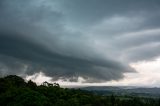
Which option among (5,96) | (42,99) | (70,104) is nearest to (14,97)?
(5,96)

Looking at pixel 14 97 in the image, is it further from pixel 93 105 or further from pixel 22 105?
pixel 93 105

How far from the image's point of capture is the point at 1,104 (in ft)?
551

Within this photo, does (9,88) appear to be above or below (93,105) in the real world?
above

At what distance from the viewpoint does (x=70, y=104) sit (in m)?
181

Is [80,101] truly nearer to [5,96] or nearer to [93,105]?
[93,105]

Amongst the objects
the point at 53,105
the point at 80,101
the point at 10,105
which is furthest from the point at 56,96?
the point at 10,105

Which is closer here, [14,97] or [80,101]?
[14,97]

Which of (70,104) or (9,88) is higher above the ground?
(9,88)

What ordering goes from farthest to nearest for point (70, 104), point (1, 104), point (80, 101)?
1. point (80, 101)
2. point (70, 104)
3. point (1, 104)

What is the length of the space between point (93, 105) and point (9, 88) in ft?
186

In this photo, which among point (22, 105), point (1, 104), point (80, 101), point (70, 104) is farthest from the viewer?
point (80, 101)

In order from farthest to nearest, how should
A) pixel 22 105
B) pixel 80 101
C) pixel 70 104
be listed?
pixel 80 101, pixel 70 104, pixel 22 105

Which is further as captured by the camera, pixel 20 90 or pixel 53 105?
pixel 20 90

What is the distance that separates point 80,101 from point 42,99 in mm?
35812
